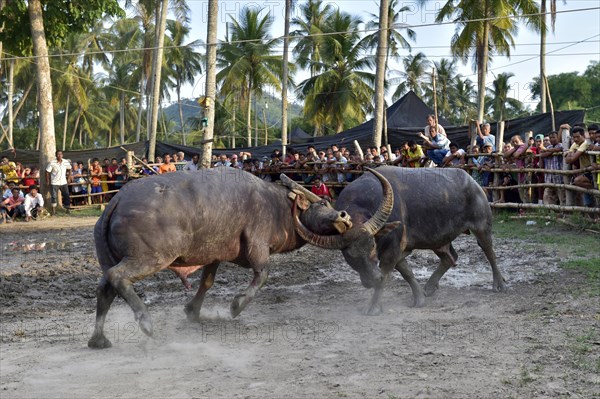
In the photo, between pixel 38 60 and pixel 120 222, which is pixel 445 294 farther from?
pixel 38 60

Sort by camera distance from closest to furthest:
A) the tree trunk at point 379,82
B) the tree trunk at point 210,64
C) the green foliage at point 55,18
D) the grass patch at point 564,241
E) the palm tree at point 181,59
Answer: the grass patch at point 564,241
the tree trunk at point 210,64
the tree trunk at point 379,82
the green foliage at point 55,18
the palm tree at point 181,59

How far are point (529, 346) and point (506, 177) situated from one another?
9.84 m

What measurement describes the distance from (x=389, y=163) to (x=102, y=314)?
1155cm

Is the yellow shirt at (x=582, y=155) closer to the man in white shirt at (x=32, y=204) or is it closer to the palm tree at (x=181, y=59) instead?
the man in white shirt at (x=32, y=204)

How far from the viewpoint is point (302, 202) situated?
22.4 ft

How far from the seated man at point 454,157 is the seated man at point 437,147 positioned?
129 millimetres

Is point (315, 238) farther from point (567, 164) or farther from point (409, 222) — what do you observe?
point (567, 164)

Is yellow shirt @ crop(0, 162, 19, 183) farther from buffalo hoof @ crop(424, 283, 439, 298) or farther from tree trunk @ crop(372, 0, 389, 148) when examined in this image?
buffalo hoof @ crop(424, 283, 439, 298)

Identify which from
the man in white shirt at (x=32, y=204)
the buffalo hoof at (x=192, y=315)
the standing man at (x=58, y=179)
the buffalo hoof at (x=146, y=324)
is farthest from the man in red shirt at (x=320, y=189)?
the buffalo hoof at (x=146, y=324)

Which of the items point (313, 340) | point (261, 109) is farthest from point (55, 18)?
point (261, 109)

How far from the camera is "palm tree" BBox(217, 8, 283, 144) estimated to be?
39.2 meters

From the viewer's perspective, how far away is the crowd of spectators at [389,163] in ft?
42.5

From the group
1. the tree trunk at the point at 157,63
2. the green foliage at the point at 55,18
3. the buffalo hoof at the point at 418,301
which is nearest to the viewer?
the buffalo hoof at the point at 418,301

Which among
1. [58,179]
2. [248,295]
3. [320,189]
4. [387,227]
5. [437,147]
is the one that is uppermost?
[437,147]
